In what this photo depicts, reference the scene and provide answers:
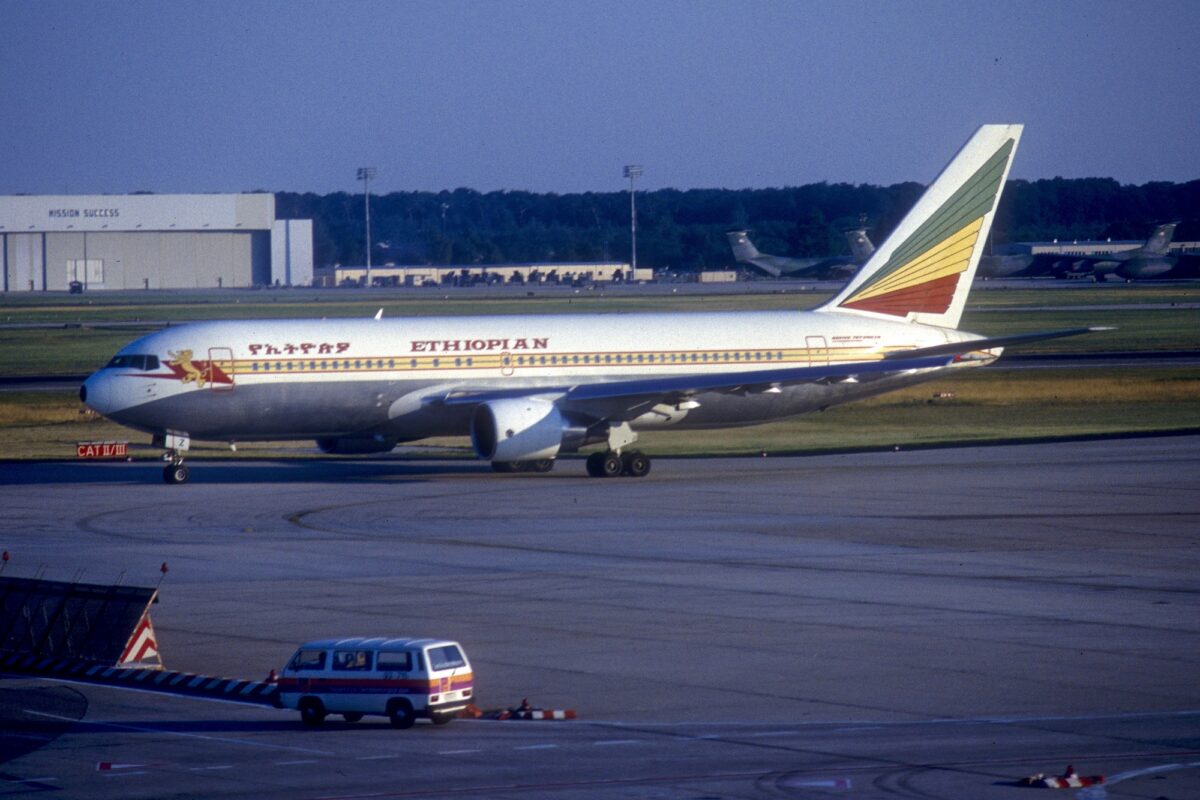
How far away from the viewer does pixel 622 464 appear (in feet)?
146

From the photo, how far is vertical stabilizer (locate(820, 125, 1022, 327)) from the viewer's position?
4884cm

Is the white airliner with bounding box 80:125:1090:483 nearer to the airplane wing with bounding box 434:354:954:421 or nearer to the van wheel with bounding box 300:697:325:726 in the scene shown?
the airplane wing with bounding box 434:354:954:421

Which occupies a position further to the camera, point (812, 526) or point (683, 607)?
point (812, 526)

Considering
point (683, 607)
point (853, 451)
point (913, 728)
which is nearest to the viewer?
point (913, 728)

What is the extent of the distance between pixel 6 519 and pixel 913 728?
25.6 meters

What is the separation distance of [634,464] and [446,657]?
83.5ft

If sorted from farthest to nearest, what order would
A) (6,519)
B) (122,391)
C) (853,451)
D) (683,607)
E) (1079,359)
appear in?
(1079,359)
(853,451)
(122,391)
(6,519)
(683,607)

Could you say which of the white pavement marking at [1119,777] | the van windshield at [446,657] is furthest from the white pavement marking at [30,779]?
the white pavement marking at [1119,777]

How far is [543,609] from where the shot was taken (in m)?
26.2

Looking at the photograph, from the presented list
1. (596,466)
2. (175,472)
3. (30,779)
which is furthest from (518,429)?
(30,779)

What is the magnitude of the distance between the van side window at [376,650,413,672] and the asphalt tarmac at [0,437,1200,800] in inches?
29.0

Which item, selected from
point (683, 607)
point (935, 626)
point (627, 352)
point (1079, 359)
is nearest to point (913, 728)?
point (935, 626)

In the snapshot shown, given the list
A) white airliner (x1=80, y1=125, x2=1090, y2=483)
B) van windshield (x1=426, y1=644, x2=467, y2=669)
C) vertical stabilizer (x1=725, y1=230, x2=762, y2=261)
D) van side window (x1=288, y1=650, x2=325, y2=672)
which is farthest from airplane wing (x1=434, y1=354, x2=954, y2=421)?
vertical stabilizer (x1=725, y1=230, x2=762, y2=261)

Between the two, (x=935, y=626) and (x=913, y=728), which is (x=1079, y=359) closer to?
(x=935, y=626)
